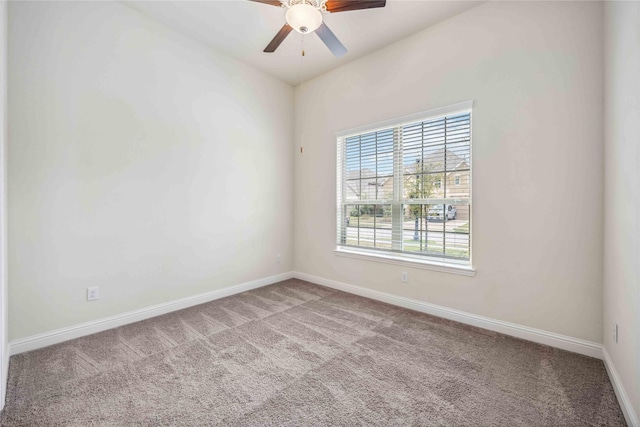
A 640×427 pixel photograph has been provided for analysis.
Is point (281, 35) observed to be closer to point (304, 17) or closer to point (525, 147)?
point (304, 17)

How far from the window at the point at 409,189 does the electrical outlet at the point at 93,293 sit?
265cm

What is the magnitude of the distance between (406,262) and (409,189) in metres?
0.83

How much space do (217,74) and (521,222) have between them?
11.8ft

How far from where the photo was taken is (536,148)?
2.33m

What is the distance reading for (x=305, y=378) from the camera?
188 cm

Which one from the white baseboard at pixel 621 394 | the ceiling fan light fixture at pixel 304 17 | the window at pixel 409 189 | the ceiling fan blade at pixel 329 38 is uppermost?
the ceiling fan blade at pixel 329 38

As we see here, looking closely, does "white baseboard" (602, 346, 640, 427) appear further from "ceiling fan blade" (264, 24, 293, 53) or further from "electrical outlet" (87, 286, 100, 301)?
"electrical outlet" (87, 286, 100, 301)

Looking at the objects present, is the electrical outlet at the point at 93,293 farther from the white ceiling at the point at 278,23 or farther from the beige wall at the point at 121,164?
the white ceiling at the point at 278,23

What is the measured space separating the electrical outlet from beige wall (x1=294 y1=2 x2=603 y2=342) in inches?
116

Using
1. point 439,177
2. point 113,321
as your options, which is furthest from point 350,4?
point 113,321

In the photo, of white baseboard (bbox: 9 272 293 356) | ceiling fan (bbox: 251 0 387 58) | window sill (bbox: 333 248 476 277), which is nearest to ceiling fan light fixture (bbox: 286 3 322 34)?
ceiling fan (bbox: 251 0 387 58)

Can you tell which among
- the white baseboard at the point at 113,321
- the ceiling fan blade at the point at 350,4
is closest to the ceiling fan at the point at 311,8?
the ceiling fan blade at the point at 350,4

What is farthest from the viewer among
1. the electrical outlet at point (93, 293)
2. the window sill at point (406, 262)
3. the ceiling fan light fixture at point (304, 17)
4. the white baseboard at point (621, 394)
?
the window sill at point (406, 262)

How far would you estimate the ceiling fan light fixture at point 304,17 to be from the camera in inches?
74.2
